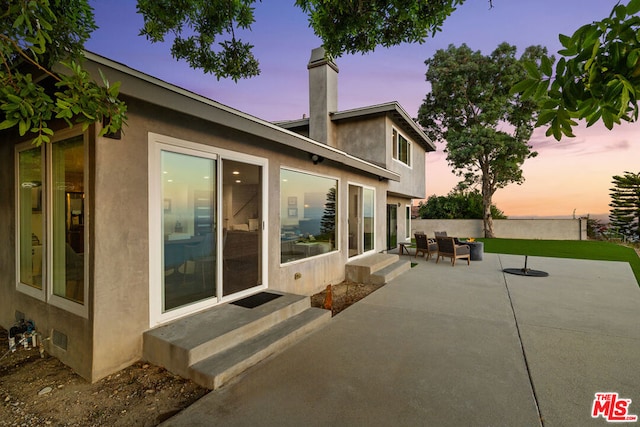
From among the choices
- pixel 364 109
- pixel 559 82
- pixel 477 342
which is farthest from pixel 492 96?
pixel 559 82

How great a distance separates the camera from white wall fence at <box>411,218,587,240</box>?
18.4 m

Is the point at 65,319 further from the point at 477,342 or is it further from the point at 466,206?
the point at 466,206

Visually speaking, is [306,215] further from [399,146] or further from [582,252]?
[582,252]

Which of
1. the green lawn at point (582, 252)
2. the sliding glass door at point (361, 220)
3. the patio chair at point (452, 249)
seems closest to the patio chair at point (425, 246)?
the patio chair at point (452, 249)

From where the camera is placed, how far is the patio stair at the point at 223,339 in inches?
111

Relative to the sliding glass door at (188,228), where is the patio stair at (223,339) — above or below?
below

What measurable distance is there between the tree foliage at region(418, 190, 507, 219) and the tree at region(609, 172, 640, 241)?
5.94 meters

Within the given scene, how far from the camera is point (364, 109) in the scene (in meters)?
10.3

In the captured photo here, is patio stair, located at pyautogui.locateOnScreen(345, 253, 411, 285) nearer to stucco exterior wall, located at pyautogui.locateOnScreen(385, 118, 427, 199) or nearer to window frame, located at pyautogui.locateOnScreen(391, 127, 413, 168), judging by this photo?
stucco exterior wall, located at pyautogui.locateOnScreen(385, 118, 427, 199)

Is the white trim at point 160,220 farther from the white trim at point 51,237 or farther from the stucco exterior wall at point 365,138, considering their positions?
the stucco exterior wall at point 365,138

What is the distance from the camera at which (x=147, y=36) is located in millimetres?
5219

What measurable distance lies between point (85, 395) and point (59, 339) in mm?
1035

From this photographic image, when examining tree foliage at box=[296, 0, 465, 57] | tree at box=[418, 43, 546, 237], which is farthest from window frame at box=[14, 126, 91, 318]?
tree at box=[418, 43, 546, 237]

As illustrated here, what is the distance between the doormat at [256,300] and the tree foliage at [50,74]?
284 centimetres
